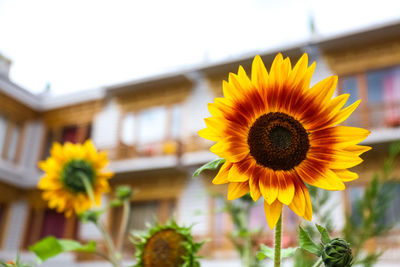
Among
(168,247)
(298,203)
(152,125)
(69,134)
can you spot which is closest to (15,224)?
(69,134)

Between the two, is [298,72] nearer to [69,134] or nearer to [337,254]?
[337,254]

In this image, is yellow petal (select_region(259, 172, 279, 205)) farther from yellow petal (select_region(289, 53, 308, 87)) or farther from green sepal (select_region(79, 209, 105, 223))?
green sepal (select_region(79, 209, 105, 223))

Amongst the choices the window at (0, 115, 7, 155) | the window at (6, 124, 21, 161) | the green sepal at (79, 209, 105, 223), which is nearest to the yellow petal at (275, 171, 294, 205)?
the green sepal at (79, 209, 105, 223)

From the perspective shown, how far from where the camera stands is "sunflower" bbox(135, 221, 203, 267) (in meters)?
1.13

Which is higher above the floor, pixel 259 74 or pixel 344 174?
pixel 259 74

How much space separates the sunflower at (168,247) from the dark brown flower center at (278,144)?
1.02 ft

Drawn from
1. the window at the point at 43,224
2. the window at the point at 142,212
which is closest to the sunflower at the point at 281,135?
the window at the point at 142,212

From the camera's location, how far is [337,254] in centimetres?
81

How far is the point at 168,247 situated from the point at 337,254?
18.2 inches

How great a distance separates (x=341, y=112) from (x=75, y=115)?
1652 centimetres

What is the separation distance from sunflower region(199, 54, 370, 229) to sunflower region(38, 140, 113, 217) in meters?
1.16

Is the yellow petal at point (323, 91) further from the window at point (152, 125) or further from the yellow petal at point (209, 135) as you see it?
the window at point (152, 125)

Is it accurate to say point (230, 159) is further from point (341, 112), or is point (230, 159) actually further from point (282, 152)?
point (341, 112)

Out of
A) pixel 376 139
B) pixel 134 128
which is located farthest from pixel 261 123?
pixel 134 128
